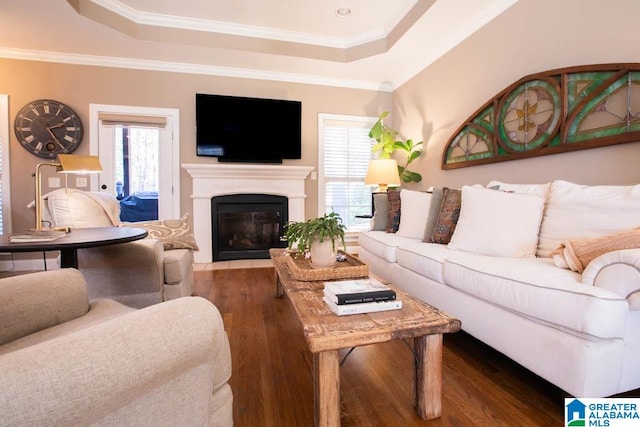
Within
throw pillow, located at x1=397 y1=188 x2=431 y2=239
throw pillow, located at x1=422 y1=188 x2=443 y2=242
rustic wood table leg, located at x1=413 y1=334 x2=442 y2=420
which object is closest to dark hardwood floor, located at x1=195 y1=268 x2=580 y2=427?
rustic wood table leg, located at x1=413 y1=334 x2=442 y2=420

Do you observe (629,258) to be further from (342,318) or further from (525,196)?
(342,318)

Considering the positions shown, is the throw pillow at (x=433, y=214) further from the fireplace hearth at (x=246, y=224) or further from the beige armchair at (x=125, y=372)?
the fireplace hearth at (x=246, y=224)

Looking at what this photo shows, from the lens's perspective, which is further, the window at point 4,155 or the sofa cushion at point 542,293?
the window at point 4,155

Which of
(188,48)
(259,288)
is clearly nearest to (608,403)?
(259,288)

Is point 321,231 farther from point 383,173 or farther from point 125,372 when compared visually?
point 383,173

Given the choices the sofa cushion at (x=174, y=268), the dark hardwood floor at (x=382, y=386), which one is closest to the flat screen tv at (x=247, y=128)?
the sofa cushion at (x=174, y=268)

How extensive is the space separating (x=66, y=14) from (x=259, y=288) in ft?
10.2

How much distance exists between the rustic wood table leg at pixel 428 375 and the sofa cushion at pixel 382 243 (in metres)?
1.39

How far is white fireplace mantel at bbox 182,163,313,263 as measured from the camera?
407 centimetres

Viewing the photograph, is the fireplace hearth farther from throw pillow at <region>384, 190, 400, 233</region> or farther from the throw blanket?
the throw blanket

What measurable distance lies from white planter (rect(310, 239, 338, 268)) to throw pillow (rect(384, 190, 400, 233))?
156 cm

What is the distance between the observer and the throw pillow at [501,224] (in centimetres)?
188

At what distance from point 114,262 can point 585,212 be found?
8.99 ft

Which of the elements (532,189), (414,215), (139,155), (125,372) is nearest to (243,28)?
(139,155)
